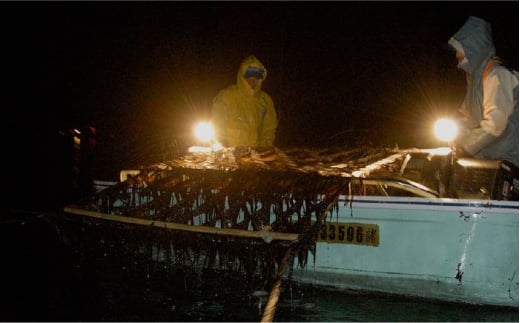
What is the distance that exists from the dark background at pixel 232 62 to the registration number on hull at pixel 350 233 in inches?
464

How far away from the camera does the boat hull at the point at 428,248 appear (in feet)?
16.7

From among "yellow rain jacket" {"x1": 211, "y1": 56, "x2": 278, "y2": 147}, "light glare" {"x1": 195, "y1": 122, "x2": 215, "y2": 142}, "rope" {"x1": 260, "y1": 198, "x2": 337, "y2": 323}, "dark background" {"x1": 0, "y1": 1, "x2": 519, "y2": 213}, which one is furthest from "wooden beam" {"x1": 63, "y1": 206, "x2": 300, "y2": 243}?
"dark background" {"x1": 0, "y1": 1, "x2": 519, "y2": 213}

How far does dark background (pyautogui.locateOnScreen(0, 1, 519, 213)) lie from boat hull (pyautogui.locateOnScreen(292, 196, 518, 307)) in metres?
11.9

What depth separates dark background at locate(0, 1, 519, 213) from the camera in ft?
61.7

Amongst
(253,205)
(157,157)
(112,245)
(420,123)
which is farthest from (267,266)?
(420,123)

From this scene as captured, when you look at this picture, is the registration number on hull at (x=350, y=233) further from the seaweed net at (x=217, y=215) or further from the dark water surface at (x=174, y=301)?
the dark water surface at (x=174, y=301)

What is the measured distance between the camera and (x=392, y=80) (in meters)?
21.3

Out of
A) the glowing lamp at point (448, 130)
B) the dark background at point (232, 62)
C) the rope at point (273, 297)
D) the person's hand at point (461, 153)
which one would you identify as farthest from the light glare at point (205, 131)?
the dark background at point (232, 62)

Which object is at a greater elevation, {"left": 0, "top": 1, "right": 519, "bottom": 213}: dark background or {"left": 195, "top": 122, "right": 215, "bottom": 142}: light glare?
{"left": 0, "top": 1, "right": 519, "bottom": 213}: dark background

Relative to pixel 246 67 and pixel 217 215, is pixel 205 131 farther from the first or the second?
pixel 217 215

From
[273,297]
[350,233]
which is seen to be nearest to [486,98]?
[350,233]

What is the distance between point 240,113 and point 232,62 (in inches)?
549

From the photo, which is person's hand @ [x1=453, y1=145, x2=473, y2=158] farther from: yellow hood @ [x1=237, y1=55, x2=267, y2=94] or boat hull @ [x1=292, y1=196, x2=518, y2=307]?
yellow hood @ [x1=237, y1=55, x2=267, y2=94]

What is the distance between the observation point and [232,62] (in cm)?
2117
